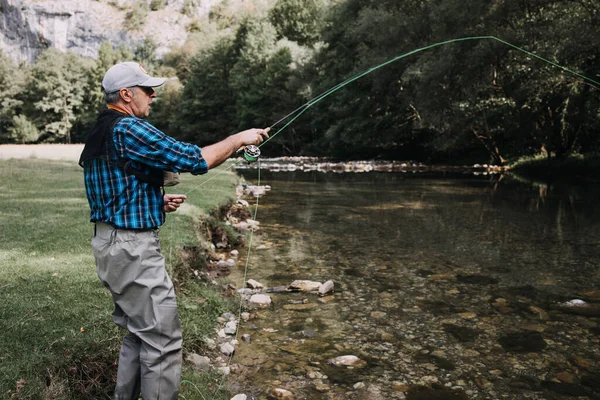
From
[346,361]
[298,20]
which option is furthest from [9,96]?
[346,361]

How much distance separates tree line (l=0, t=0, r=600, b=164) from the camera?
22.5 metres

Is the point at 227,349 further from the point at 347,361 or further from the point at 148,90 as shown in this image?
the point at 148,90

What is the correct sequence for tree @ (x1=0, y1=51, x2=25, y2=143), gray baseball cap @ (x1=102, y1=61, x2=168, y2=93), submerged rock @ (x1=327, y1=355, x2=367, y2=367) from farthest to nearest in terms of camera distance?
1. tree @ (x1=0, y1=51, x2=25, y2=143)
2. submerged rock @ (x1=327, y1=355, x2=367, y2=367)
3. gray baseball cap @ (x1=102, y1=61, x2=168, y2=93)

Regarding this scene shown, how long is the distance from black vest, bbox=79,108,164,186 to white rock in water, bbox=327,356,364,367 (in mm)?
2820

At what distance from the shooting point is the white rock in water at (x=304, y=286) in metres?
6.80

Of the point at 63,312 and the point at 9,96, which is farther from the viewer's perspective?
the point at 9,96

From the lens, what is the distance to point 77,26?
125250 mm

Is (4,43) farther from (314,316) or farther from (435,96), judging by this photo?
(314,316)

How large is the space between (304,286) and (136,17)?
498 ft

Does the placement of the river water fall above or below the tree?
below

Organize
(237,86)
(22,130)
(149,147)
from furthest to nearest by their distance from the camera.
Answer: (22,130), (237,86), (149,147)

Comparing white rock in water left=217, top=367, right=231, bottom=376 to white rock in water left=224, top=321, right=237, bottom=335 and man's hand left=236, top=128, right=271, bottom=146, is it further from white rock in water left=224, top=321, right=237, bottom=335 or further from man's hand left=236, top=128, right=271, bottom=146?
man's hand left=236, top=128, right=271, bottom=146

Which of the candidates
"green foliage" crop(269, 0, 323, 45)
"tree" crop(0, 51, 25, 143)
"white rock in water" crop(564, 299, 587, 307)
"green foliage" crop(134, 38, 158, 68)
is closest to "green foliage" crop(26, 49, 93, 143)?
"tree" crop(0, 51, 25, 143)

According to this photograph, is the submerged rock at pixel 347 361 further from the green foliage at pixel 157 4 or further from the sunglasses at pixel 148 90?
the green foliage at pixel 157 4
